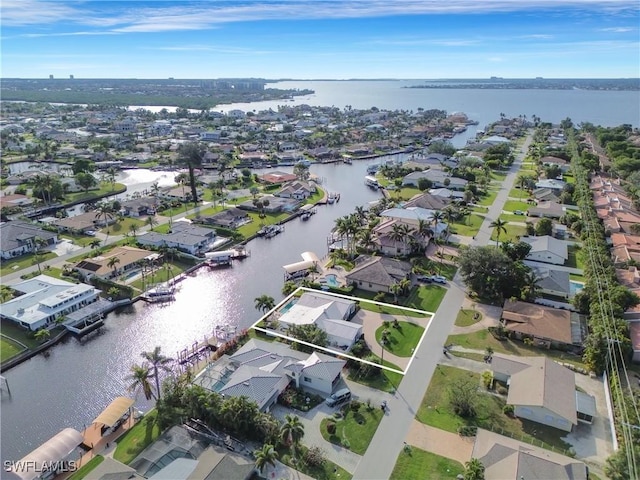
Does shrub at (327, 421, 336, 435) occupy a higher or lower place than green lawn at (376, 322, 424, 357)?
lower

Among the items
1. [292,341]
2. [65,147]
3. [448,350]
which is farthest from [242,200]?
[65,147]

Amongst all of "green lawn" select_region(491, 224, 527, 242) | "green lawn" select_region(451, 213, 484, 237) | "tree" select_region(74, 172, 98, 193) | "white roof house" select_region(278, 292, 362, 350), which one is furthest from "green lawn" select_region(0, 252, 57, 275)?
"green lawn" select_region(491, 224, 527, 242)

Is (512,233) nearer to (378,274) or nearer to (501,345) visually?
(378,274)

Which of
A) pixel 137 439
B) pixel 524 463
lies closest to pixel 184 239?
pixel 137 439

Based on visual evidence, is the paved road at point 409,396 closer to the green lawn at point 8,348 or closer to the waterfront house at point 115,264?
the green lawn at point 8,348

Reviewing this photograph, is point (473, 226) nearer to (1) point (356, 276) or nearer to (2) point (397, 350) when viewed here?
(1) point (356, 276)

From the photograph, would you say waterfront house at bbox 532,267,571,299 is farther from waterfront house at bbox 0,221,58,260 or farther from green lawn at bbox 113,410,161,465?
waterfront house at bbox 0,221,58,260
